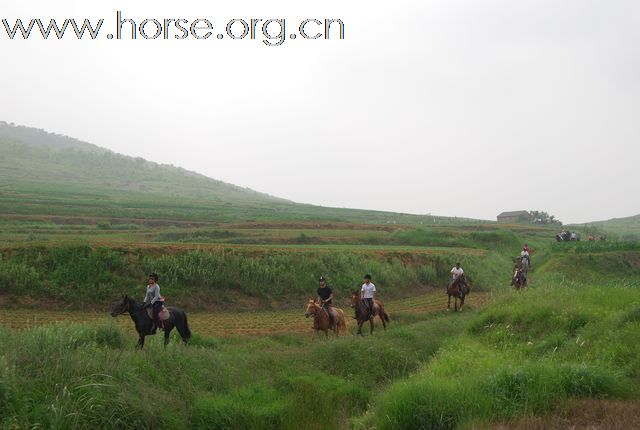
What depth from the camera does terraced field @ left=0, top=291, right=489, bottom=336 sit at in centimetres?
1898

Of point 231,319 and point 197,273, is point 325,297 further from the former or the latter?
point 197,273

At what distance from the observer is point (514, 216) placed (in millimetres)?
106312

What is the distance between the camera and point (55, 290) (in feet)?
74.8

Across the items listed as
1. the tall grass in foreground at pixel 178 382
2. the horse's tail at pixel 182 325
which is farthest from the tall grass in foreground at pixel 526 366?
the horse's tail at pixel 182 325

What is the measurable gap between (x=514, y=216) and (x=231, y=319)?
95105mm

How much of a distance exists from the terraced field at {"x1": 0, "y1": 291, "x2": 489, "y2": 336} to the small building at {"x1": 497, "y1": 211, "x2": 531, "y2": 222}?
271 ft

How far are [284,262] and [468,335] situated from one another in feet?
46.8

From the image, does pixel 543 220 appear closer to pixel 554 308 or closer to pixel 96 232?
pixel 96 232

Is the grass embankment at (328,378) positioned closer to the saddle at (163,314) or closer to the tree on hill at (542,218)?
the saddle at (163,314)

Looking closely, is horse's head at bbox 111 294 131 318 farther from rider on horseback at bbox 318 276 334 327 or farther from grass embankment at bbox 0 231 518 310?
grass embankment at bbox 0 231 518 310

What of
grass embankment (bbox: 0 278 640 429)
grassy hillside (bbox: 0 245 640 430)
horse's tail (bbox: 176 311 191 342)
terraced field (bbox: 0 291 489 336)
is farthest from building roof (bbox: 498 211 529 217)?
horse's tail (bbox: 176 311 191 342)

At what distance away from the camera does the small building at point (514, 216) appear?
337 ft

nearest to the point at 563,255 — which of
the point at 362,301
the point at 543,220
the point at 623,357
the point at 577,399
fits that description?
the point at 362,301

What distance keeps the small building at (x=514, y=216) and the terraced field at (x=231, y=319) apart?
82496mm
